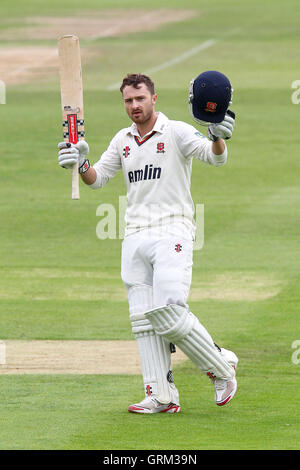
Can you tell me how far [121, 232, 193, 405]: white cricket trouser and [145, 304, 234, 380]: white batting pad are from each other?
0.47 ft

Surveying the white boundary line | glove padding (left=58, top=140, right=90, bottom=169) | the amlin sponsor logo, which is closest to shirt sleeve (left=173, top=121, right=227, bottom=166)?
the amlin sponsor logo

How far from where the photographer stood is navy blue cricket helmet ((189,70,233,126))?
26.1 ft

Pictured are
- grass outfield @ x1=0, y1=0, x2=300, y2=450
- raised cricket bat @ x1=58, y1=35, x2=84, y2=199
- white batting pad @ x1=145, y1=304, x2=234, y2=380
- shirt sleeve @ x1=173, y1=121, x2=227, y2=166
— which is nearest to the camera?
grass outfield @ x1=0, y1=0, x2=300, y2=450

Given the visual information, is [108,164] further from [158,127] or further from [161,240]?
[161,240]

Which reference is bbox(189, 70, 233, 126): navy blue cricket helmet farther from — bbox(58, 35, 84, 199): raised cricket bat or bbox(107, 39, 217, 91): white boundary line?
bbox(107, 39, 217, 91): white boundary line

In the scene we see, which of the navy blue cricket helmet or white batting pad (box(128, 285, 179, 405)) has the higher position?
the navy blue cricket helmet

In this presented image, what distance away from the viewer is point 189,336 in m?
8.16

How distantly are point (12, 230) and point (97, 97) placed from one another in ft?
36.5

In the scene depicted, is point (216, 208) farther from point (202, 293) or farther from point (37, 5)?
point (37, 5)

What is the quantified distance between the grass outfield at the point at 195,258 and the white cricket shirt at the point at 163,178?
49.9 inches

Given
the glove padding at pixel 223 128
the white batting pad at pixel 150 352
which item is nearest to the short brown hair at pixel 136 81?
the glove padding at pixel 223 128

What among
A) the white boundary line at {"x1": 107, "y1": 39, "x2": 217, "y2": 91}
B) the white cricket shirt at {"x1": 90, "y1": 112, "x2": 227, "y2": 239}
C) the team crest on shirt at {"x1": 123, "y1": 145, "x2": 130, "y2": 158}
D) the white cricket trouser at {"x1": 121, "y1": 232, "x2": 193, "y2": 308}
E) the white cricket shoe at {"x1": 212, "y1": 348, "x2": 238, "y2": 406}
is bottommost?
the white cricket shoe at {"x1": 212, "y1": 348, "x2": 238, "y2": 406}

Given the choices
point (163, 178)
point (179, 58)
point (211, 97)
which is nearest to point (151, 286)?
point (163, 178)

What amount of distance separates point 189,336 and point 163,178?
3.62ft
